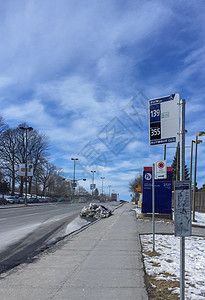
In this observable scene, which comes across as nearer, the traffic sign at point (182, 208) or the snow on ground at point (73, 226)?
the traffic sign at point (182, 208)

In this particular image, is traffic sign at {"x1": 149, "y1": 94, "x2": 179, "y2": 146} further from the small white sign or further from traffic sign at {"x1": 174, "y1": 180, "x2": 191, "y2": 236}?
the small white sign

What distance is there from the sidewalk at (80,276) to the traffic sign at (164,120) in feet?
8.27

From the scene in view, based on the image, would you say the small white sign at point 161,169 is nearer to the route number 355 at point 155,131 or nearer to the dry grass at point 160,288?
the dry grass at point 160,288

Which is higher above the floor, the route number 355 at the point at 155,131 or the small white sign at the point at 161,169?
the route number 355 at the point at 155,131

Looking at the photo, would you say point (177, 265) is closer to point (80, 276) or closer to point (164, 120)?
point (80, 276)

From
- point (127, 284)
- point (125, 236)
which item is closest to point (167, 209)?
point (125, 236)

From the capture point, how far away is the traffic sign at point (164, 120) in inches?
178

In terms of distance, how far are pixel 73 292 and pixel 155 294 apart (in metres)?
1.32

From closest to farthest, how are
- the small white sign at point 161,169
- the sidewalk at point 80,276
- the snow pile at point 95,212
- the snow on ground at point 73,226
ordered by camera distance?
the sidewalk at point 80,276, the small white sign at point 161,169, the snow on ground at point 73,226, the snow pile at point 95,212

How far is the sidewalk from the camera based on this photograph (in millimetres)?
4598

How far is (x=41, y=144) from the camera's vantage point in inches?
2736

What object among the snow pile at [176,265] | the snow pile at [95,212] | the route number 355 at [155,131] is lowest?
the snow pile at [95,212]

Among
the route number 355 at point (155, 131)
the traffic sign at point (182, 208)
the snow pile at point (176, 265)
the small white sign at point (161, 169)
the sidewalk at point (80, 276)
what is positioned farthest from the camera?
the small white sign at point (161, 169)

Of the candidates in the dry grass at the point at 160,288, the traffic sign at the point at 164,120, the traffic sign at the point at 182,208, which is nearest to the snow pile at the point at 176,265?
the dry grass at the point at 160,288
